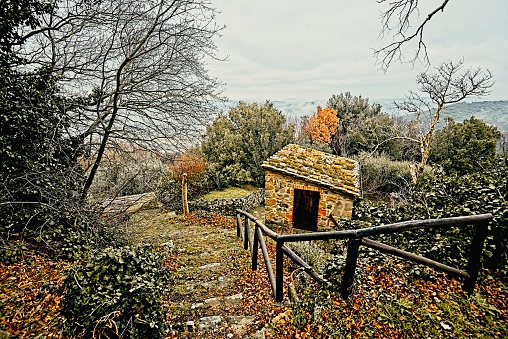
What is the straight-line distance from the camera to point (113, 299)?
9.16ft

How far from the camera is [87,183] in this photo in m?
6.70

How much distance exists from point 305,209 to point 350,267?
8058 millimetres

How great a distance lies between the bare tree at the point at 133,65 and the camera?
→ 5.50 metres

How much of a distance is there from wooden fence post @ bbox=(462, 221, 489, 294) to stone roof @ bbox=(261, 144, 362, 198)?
692cm

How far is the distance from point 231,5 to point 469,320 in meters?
7.64

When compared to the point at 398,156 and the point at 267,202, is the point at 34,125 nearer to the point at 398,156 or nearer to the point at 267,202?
the point at 267,202

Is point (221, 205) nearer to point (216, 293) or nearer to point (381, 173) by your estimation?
point (216, 293)

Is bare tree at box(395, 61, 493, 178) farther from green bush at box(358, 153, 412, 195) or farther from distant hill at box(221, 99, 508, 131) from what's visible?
distant hill at box(221, 99, 508, 131)

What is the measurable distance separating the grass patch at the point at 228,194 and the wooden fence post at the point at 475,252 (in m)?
12.4

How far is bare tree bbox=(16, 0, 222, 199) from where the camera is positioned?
18.0ft

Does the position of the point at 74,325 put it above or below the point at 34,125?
below

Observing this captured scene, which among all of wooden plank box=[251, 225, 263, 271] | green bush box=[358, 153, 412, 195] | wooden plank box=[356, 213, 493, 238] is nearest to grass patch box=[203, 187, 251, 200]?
green bush box=[358, 153, 412, 195]

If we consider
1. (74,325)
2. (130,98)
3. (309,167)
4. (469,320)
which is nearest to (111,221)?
(130,98)

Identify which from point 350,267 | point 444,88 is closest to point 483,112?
point 444,88
